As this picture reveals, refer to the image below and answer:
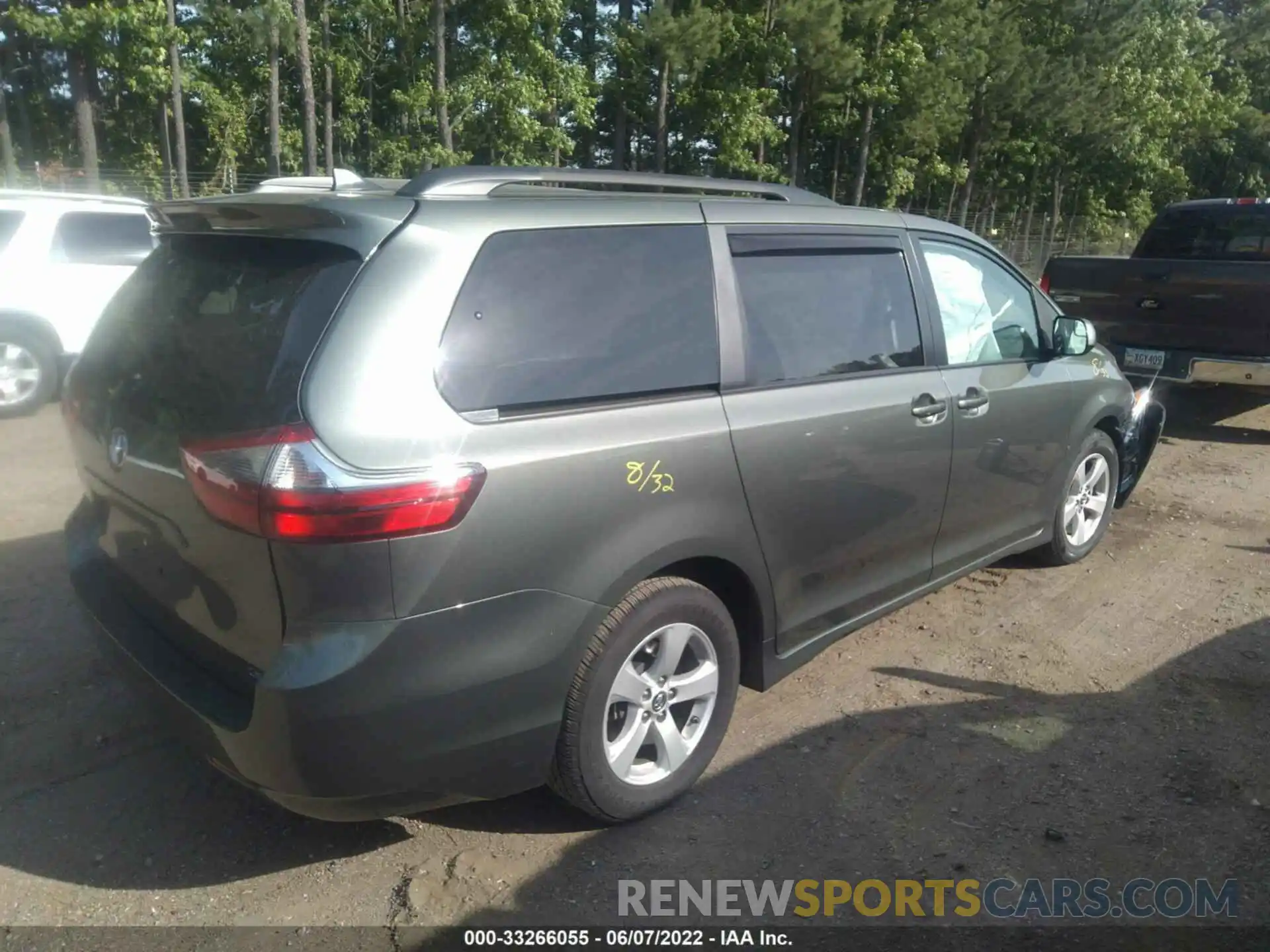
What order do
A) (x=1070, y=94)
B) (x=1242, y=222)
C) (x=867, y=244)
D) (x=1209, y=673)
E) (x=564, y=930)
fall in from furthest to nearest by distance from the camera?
(x=1070, y=94)
(x=1242, y=222)
(x=1209, y=673)
(x=867, y=244)
(x=564, y=930)

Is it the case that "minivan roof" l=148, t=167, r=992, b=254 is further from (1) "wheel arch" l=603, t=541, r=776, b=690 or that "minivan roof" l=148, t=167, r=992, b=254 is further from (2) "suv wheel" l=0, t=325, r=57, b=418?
(2) "suv wheel" l=0, t=325, r=57, b=418

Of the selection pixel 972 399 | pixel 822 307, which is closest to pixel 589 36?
pixel 972 399

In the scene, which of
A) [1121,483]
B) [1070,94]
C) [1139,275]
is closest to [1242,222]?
[1139,275]

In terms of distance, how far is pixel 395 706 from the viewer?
2.56 metres

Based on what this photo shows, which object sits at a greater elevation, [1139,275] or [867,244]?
[867,244]

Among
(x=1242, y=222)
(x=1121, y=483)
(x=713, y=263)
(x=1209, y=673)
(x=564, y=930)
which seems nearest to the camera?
(x=564, y=930)

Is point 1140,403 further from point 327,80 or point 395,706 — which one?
point 327,80

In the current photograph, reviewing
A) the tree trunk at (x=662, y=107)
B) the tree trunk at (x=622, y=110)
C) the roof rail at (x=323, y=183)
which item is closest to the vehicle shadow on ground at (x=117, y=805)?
the roof rail at (x=323, y=183)

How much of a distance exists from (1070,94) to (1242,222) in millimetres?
25780

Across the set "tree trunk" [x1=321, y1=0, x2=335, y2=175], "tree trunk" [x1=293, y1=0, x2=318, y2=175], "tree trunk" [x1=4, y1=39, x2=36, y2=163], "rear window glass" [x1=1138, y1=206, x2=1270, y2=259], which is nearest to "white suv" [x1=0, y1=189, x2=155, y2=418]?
"rear window glass" [x1=1138, y1=206, x2=1270, y2=259]

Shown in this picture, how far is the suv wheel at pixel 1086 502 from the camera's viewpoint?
536 centimetres

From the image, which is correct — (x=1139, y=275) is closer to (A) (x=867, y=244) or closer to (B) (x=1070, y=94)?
(A) (x=867, y=244)

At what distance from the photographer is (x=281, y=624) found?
8.32 feet

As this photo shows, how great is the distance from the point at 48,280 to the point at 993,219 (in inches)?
1360
